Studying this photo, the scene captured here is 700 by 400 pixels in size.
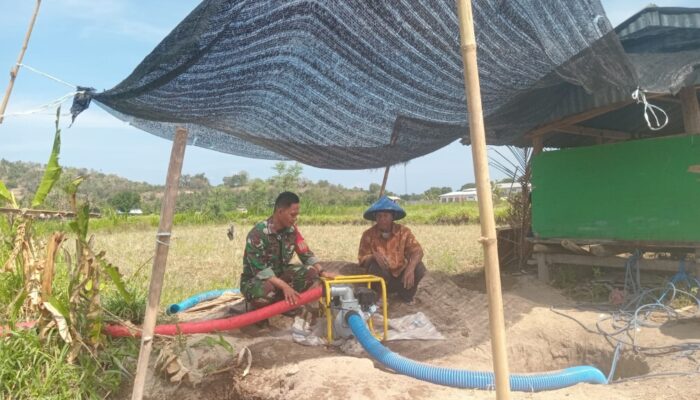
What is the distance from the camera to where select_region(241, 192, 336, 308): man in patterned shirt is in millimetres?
4328

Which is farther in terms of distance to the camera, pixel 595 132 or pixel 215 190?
pixel 215 190

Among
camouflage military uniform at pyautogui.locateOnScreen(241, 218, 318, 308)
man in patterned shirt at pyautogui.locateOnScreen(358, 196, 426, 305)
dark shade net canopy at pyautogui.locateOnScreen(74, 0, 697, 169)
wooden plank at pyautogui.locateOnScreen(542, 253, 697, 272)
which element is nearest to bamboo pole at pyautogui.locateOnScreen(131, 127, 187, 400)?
dark shade net canopy at pyautogui.locateOnScreen(74, 0, 697, 169)

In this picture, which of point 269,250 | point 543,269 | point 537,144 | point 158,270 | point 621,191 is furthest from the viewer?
point 537,144

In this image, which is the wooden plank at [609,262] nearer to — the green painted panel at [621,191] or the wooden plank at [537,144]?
the green painted panel at [621,191]

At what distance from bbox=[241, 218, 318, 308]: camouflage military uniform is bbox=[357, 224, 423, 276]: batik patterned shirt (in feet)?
3.14

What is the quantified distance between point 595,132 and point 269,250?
4745 millimetres

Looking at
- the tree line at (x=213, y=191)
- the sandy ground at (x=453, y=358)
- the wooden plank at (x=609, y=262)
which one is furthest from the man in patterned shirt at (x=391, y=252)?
the tree line at (x=213, y=191)

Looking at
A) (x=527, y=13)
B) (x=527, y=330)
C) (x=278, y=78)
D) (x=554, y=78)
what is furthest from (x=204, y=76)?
(x=527, y=330)

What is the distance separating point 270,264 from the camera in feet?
15.1

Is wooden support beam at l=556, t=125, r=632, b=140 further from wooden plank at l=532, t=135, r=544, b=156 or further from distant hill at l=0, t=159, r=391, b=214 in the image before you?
distant hill at l=0, t=159, r=391, b=214

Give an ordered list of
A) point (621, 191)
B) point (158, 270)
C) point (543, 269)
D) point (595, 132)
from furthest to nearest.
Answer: point (595, 132) → point (543, 269) → point (621, 191) → point (158, 270)

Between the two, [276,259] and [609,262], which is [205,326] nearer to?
[276,259]

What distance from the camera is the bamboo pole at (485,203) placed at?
1912 millimetres

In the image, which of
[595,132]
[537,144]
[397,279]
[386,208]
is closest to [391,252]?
[397,279]
